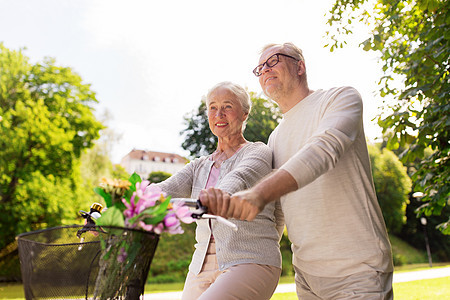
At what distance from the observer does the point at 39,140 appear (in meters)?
20.3

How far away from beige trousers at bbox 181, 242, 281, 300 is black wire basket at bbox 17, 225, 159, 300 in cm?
54

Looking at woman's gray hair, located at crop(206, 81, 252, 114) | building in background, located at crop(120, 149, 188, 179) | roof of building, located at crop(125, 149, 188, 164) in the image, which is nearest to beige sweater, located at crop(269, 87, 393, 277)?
woman's gray hair, located at crop(206, 81, 252, 114)

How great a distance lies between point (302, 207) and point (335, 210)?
181mm

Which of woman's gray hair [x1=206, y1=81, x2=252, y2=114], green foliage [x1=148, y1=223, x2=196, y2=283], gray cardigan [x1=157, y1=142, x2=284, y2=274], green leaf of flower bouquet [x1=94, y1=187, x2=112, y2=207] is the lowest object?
green foliage [x1=148, y1=223, x2=196, y2=283]

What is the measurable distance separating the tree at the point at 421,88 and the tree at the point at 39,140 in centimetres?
1750

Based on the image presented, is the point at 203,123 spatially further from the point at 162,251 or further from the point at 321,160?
the point at 321,160

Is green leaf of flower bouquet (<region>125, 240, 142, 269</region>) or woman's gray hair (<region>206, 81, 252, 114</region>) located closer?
green leaf of flower bouquet (<region>125, 240, 142, 269</region>)

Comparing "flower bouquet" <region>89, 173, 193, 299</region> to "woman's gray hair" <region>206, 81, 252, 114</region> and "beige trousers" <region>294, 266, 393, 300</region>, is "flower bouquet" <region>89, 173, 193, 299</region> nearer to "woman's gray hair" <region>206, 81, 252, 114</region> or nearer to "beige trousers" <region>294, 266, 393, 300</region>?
"beige trousers" <region>294, 266, 393, 300</region>

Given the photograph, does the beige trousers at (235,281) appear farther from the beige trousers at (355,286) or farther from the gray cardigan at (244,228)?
the beige trousers at (355,286)

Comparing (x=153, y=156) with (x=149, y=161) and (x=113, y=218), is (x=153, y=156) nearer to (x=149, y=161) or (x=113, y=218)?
(x=149, y=161)

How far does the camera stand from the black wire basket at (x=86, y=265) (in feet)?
4.64

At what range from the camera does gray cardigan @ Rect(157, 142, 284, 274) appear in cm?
211

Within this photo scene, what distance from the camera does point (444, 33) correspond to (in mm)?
4344

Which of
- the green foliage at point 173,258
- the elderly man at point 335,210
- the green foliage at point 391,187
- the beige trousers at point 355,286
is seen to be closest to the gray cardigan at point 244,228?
the elderly man at point 335,210
